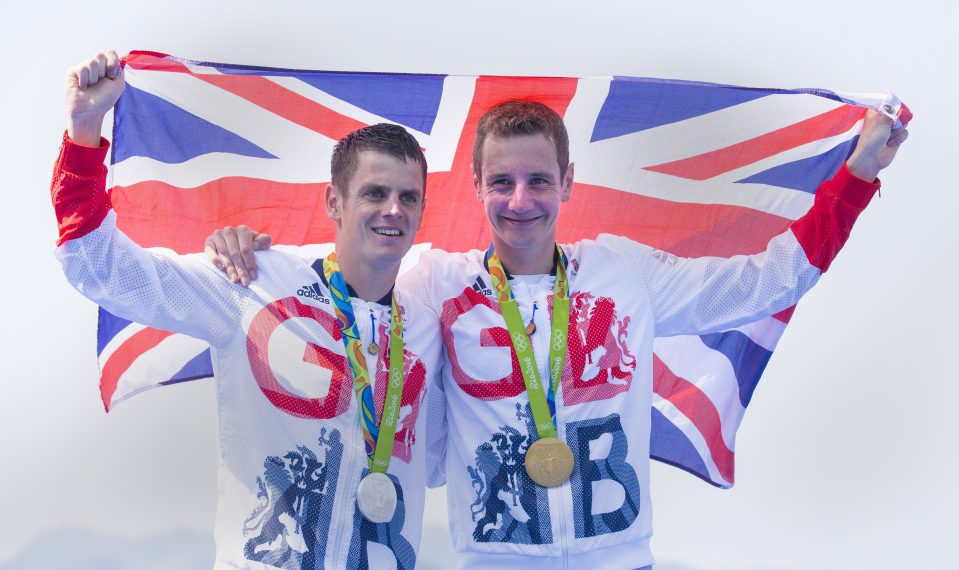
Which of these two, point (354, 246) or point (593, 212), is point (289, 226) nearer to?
point (354, 246)

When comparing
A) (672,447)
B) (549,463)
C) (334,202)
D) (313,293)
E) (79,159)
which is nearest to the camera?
(79,159)

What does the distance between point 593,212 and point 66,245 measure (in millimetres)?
2099

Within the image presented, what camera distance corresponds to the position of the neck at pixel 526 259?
3334 millimetres

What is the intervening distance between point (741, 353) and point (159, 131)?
237cm

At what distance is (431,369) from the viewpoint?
3205 mm

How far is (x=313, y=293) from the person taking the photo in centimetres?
312

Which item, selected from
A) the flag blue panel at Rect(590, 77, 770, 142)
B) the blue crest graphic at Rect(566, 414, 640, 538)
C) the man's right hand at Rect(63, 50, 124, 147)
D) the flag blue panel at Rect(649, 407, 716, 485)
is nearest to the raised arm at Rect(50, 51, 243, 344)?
the man's right hand at Rect(63, 50, 124, 147)

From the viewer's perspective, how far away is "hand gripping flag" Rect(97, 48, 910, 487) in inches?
144

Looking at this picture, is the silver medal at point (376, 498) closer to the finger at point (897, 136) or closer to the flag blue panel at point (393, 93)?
the flag blue panel at point (393, 93)

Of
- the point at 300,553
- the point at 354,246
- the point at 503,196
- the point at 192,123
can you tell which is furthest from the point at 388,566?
the point at 192,123

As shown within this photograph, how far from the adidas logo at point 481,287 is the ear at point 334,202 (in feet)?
1.64

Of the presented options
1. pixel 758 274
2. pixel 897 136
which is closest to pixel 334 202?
pixel 758 274

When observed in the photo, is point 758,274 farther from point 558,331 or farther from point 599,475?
point 599,475

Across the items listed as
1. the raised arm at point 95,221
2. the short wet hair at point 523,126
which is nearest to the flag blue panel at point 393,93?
the short wet hair at point 523,126
